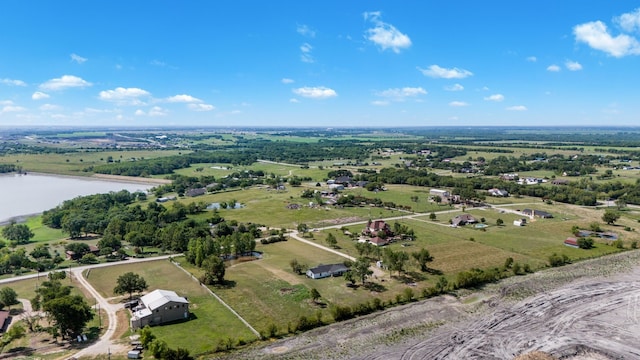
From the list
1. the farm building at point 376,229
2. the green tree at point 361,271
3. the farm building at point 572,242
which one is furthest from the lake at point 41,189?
the farm building at point 572,242

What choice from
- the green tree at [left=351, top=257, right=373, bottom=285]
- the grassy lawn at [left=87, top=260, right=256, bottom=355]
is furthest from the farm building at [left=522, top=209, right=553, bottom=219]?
the grassy lawn at [left=87, top=260, right=256, bottom=355]

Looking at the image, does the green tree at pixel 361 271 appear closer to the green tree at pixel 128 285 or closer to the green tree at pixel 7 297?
the green tree at pixel 128 285

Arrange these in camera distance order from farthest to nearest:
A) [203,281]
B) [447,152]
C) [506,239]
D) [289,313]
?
[447,152] < [506,239] < [203,281] < [289,313]

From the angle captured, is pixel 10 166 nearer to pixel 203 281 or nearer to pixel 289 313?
pixel 203 281

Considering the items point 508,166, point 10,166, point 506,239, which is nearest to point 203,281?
point 506,239

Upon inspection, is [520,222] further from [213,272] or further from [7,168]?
[7,168]

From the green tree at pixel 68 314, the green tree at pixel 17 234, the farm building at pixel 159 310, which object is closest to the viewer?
the green tree at pixel 68 314
